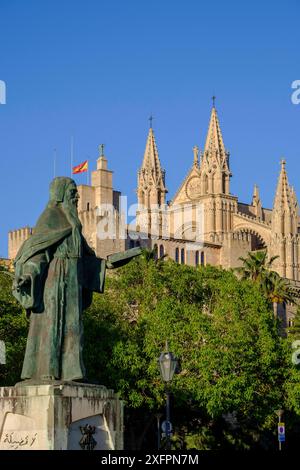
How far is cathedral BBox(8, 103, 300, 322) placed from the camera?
97.4 m

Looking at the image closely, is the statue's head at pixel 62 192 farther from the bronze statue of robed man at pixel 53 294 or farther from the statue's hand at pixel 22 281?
the statue's hand at pixel 22 281

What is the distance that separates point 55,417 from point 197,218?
103920 mm

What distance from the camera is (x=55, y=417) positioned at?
1630 centimetres

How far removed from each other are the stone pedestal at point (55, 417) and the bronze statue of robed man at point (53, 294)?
414 millimetres

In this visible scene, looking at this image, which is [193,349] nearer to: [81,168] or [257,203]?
[81,168]

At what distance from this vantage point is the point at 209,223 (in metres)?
115

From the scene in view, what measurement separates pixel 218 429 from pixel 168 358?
36347 mm

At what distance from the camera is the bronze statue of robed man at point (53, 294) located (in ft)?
56.2

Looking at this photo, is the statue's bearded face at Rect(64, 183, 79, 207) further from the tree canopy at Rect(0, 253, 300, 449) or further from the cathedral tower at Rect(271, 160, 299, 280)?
the cathedral tower at Rect(271, 160, 299, 280)

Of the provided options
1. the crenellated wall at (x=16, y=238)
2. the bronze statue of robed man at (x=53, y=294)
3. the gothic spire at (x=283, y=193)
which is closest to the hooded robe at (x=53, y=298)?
the bronze statue of robed man at (x=53, y=294)

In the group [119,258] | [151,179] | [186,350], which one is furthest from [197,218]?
[119,258]

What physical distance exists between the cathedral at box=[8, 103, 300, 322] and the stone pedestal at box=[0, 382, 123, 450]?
7512cm
